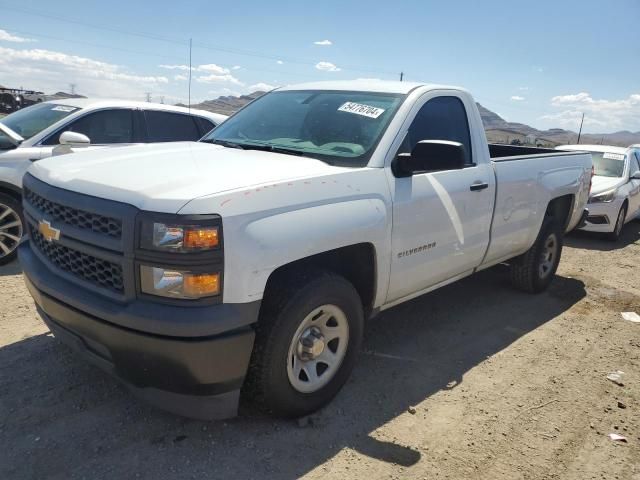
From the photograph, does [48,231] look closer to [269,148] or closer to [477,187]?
[269,148]

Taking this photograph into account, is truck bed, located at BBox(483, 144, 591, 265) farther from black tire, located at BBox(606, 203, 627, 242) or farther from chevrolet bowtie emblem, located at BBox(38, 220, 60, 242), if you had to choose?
black tire, located at BBox(606, 203, 627, 242)

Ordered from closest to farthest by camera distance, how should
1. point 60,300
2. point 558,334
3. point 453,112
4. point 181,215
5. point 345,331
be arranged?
point 181,215
point 60,300
point 345,331
point 453,112
point 558,334

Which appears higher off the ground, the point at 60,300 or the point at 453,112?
the point at 453,112

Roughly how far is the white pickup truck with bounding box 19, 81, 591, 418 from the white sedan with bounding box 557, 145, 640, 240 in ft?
18.4

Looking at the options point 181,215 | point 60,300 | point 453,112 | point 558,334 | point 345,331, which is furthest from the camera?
point 558,334

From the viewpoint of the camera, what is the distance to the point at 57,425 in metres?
2.92

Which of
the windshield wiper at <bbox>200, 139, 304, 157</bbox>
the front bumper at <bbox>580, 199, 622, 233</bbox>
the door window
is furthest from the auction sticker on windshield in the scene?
the front bumper at <bbox>580, 199, 622, 233</bbox>

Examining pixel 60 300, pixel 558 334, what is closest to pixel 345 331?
pixel 60 300

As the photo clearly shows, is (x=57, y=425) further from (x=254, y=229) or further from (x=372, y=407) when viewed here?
(x=372, y=407)

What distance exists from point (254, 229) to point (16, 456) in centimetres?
A: 167

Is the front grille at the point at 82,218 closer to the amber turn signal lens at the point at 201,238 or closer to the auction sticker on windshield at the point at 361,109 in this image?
the amber turn signal lens at the point at 201,238

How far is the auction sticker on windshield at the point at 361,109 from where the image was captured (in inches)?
141

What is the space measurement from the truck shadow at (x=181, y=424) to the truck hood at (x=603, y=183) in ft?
20.1

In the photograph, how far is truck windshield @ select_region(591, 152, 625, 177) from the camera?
9895 mm
